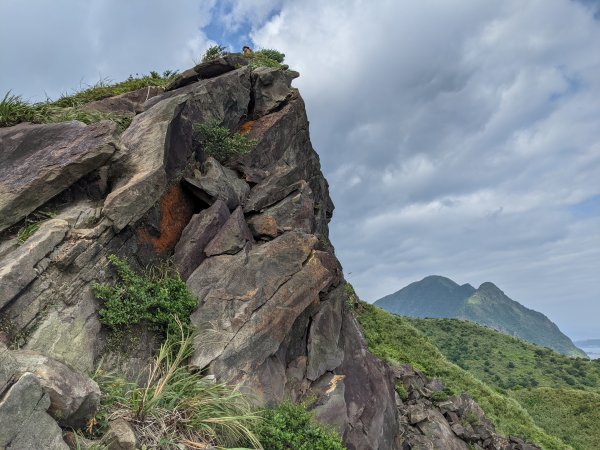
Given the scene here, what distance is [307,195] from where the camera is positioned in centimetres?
1516

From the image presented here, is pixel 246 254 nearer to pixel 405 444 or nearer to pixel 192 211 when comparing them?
pixel 192 211

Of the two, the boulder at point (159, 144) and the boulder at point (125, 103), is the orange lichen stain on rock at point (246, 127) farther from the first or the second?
the boulder at point (125, 103)

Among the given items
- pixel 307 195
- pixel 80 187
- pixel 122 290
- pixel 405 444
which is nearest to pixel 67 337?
pixel 122 290

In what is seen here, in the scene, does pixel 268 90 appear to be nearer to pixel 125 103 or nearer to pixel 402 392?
pixel 125 103

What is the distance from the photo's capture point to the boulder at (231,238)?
12031 millimetres

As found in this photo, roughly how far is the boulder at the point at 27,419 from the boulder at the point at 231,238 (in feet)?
20.7

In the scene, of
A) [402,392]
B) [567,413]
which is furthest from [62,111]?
[567,413]

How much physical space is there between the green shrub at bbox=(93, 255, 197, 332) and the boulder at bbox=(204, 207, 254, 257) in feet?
4.80

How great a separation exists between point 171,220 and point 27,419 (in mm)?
7340

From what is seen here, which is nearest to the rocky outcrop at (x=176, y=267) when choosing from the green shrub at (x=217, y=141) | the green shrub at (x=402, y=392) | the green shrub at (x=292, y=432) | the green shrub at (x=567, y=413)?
the green shrub at (x=217, y=141)

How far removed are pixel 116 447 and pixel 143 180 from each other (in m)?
6.93

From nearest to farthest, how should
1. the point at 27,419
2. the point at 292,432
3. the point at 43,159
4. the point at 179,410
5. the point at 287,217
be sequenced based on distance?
the point at 27,419
the point at 179,410
the point at 292,432
the point at 43,159
the point at 287,217

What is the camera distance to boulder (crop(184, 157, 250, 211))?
1332cm

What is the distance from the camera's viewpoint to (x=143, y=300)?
10164 millimetres
